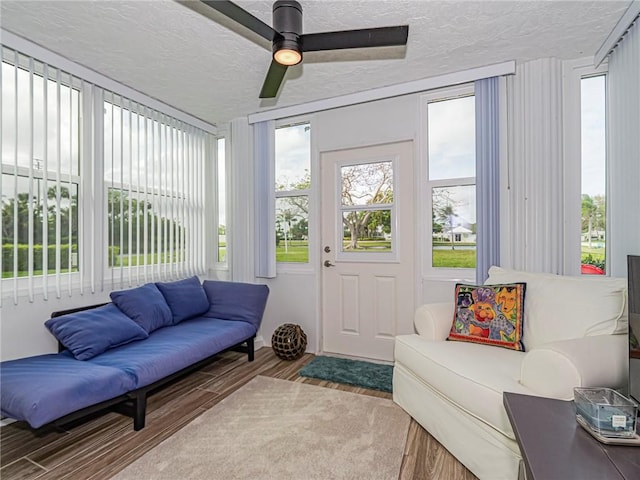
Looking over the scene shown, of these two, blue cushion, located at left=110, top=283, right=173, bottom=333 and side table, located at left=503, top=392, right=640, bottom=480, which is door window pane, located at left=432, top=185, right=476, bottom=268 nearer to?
side table, located at left=503, top=392, right=640, bottom=480

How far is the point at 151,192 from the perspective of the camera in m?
3.26

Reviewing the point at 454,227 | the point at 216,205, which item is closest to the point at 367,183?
the point at 454,227

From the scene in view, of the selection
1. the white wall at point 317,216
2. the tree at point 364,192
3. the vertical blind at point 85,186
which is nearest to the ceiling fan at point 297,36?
the white wall at point 317,216

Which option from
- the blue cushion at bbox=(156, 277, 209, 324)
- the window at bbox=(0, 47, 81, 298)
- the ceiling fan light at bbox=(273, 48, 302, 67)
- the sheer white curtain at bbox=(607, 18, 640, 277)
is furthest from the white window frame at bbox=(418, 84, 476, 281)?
the window at bbox=(0, 47, 81, 298)

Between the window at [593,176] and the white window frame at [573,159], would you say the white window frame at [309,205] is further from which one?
the window at [593,176]

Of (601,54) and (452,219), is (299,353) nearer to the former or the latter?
(452,219)

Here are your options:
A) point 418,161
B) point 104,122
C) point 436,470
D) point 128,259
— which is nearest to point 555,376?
point 436,470

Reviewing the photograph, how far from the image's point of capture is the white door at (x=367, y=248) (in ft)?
10.3

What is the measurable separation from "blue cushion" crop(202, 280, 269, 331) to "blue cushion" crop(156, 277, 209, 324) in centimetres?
11

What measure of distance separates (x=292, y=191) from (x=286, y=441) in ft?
7.92

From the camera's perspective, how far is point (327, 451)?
1841mm

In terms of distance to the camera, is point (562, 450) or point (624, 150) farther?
point (624, 150)

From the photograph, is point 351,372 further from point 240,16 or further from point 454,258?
point 240,16

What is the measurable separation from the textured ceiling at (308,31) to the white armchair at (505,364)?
1659 mm
